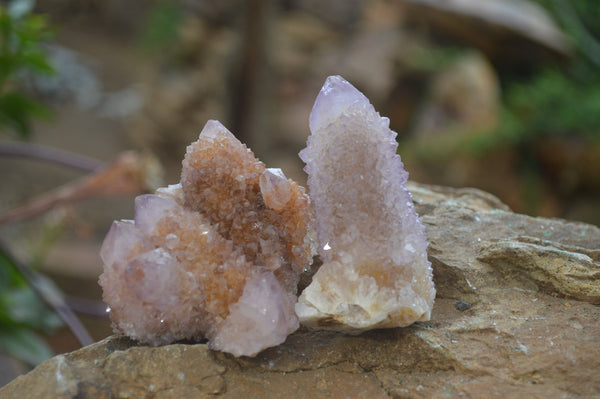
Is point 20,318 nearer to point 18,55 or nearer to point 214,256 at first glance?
point 18,55

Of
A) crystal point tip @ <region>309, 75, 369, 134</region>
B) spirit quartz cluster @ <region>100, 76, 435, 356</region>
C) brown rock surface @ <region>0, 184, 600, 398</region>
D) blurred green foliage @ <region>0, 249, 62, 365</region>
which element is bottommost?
blurred green foliage @ <region>0, 249, 62, 365</region>

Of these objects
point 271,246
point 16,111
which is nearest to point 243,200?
point 271,246

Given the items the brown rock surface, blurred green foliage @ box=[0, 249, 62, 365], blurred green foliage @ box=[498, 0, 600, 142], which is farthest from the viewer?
blurred green foliage @ box=[498, 0, 600, 142]

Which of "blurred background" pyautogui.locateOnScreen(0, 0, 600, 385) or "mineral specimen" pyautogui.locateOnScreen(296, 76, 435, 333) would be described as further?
"blurred background" pyautogui.locateOnScreen(0, 0, 600, 385)

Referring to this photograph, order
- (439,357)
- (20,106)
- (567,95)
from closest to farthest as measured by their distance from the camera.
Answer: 1. (439,357)
2. (20,106)
3. (567,95)

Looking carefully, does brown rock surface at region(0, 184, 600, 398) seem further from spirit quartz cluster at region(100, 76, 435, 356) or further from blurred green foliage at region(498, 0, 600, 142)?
blurred green foliage at region(498, 0, 600, 142)

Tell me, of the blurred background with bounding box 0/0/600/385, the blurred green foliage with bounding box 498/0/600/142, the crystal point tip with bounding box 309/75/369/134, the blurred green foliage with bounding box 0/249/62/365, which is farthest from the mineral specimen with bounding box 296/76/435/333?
the blurred green foliage with bounding box 498/0/600/142

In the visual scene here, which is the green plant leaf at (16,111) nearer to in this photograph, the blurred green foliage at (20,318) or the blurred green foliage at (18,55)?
the blurred green foliage at (18,55)

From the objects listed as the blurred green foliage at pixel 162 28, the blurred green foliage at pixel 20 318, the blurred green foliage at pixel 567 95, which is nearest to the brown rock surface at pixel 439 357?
the blurred green foliage at pixel 20 318
